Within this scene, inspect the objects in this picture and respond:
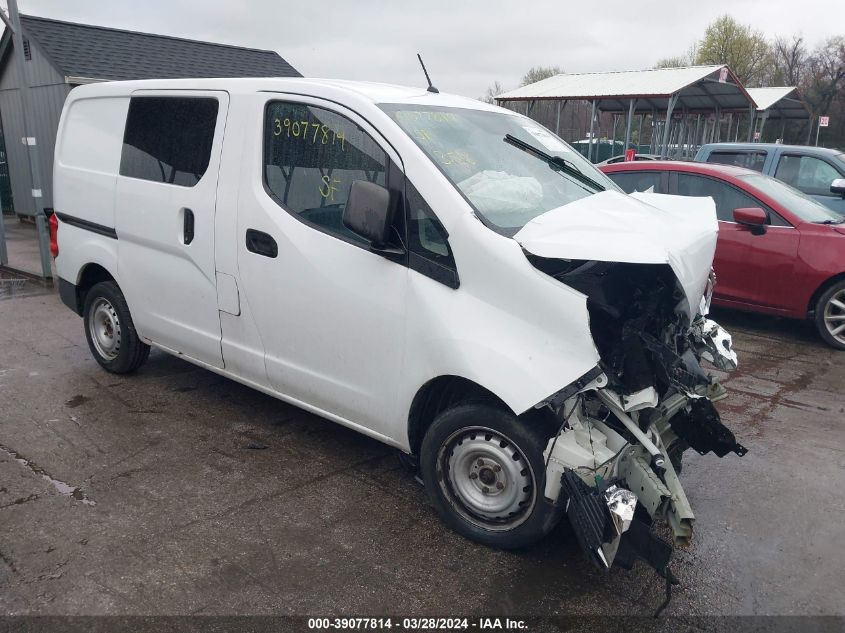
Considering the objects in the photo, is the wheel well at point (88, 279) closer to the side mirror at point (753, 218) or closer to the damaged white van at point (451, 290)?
the damaged white van at point (451, 290)

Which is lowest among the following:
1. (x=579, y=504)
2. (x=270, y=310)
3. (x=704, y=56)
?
(x=579, y=504)

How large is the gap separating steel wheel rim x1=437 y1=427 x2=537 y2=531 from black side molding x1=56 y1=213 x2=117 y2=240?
9.77 ft

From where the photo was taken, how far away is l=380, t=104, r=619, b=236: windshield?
324 centimetres

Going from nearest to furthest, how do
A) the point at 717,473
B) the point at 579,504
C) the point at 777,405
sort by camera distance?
the point at 579,504 < the point at 717,473 < the point at 777,405

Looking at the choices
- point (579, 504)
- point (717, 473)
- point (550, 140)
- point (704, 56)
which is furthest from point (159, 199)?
point (704, 56)

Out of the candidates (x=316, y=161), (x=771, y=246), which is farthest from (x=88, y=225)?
(x=771, y=246)

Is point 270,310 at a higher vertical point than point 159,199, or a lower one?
lower

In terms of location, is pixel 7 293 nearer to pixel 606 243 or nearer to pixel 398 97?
pixel 398 97

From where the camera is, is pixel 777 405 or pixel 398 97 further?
pixel 777 405

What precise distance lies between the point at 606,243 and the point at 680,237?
58 cm

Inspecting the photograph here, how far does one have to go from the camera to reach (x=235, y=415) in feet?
15.2

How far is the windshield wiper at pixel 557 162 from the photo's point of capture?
3859 millimetres

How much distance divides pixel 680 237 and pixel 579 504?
4.31 feet

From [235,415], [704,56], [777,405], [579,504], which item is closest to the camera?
[579,504]
